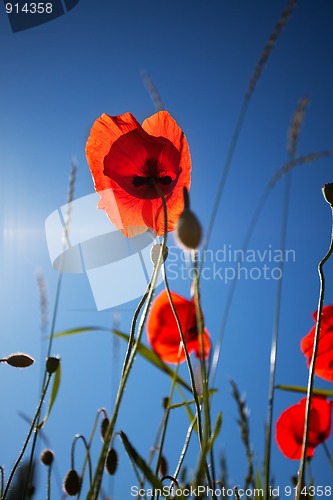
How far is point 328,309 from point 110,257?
551mm

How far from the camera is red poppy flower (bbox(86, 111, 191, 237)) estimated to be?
839mm

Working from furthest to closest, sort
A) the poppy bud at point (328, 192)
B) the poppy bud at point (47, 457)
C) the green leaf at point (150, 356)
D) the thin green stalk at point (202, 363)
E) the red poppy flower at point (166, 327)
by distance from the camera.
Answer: the red poppy flower at point (166, 327), the poppy bud at point (47, 457), the green leaf at point (150, 356), the poppy bud at point (328, 192), the thin green stalk at point (202, 363)

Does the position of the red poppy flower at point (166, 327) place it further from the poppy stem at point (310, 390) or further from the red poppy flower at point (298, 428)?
the poppy stem at point (310, 390)

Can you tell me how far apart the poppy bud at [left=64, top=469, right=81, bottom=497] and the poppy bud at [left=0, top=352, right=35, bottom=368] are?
0.27 m

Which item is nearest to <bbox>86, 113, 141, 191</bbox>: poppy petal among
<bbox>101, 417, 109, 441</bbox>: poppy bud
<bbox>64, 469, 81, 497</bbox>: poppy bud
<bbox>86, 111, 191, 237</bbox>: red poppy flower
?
<bbox>86, 111, 191, 237</bbox>: red poppy flower

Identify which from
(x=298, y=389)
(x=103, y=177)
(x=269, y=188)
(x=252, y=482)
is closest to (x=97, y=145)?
(x=103, y=177)

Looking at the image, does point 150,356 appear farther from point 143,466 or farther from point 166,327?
point 166,327

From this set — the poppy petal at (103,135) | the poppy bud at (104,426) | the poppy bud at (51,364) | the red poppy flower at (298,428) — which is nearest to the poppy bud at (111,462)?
the poppy bud at (104,426)

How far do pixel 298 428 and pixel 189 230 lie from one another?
100 centimetres

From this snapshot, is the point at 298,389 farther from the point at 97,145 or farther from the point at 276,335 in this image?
the point at 97,145

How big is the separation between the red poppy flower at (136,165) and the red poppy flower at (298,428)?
0.66 metres

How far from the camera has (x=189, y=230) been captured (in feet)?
1.74

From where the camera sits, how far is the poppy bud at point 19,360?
70cm

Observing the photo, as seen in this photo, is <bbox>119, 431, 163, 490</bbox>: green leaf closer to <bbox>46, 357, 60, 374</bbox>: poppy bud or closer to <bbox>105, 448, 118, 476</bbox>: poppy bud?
<bbox>46, 357, 60, 374</bbox>: poppy bud
